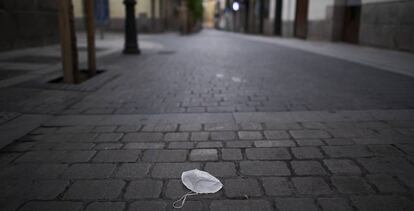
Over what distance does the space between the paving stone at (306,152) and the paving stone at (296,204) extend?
2.44 feet

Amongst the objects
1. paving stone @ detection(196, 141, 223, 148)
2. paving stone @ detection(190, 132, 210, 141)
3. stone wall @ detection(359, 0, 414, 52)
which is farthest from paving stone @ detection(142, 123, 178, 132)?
stone wall @ detection(359, 0, 414, 52)

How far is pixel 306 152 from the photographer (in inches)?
124

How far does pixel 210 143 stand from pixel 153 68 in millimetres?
5040

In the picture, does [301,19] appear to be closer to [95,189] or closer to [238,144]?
[238,144]

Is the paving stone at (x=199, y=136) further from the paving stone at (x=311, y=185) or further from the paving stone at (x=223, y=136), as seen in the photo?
the paving stone at (x=311, y=185)

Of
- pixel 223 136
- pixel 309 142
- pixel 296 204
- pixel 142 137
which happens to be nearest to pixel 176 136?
pixel 142 137

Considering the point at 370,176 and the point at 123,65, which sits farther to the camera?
the point at 123,65

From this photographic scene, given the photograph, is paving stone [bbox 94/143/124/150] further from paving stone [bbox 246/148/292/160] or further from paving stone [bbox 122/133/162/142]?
paving stone [bbox 246/148/292/160]

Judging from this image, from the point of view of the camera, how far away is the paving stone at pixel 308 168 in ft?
9.01

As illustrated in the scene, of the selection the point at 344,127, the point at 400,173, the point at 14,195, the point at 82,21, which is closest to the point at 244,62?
the point at 344,127

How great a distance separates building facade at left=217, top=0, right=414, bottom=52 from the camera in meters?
11.3

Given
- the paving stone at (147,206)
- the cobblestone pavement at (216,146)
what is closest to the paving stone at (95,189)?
the cobblestone pavement at (216,146)

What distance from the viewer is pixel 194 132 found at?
3703 millimetres

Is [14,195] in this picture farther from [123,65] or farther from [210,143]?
[123,65]
